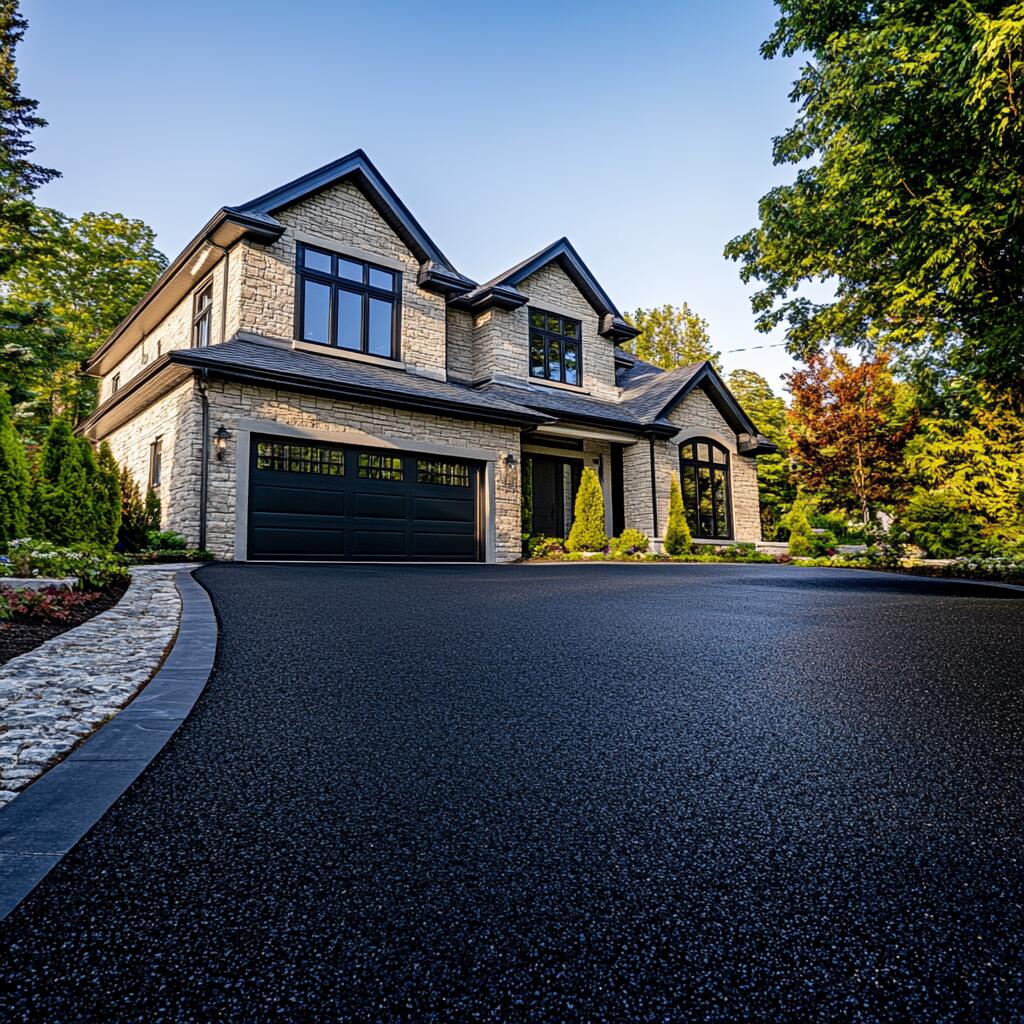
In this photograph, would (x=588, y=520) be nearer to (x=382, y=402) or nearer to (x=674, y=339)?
(x=382, y=402)

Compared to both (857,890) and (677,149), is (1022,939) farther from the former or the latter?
(677,149)

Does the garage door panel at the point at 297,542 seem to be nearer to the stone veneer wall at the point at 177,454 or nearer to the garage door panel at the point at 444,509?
the stone veneer wall at the point at 177,454

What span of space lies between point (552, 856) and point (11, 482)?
787 cm

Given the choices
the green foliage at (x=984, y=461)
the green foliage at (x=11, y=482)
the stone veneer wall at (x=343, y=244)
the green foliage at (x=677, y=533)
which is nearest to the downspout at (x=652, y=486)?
the green foliage at (x=677, y=533)

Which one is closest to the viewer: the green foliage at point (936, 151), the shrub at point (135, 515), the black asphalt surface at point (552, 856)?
the black asphalt surface at point (552, 856)

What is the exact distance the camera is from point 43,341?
62.8 feet

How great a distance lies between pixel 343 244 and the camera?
13.2 metres

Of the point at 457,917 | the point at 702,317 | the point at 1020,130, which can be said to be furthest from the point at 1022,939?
the point at 702,317

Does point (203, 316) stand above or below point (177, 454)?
above

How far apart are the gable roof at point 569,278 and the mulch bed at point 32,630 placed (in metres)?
11.4

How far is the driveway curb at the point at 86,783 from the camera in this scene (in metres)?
1.46

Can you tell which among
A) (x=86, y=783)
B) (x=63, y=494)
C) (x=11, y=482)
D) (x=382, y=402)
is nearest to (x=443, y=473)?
(x=382, y=402)

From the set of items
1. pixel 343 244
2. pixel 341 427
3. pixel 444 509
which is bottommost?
pixel 444 509

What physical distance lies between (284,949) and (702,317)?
33.4 metres
